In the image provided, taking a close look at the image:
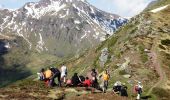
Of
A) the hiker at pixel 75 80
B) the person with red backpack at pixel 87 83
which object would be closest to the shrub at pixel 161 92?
the person with red backpack at pixel 87 83

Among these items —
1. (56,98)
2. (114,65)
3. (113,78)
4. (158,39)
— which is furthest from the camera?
(158,39)

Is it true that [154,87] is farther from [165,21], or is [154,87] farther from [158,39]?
[165,21]

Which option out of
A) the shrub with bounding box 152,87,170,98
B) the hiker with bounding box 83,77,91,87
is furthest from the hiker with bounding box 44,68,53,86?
the shrub with bounding box 152,87,170,98

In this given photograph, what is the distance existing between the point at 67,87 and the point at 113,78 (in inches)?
1269

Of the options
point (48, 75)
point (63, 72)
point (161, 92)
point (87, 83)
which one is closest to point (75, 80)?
point (87, 83)

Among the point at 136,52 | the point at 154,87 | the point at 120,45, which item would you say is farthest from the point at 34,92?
the point at 120,45

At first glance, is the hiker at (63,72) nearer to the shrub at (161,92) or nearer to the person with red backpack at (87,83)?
the person with red backpack at (87,83)

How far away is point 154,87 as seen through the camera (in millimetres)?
79875

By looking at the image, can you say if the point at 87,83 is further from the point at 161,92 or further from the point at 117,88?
the point at 161,92

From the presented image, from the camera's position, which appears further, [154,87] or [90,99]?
[154,87]

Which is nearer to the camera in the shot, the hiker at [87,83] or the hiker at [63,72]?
the hiker at [87,83]

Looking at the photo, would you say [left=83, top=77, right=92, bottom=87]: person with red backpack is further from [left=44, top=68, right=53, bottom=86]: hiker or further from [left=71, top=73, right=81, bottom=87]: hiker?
[left=44, top=68, right=53, bottom=86]: hiker

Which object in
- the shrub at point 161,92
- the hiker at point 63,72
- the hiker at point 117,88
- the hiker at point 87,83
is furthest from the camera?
the shrub at point 161,92

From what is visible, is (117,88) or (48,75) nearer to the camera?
(48,75)
